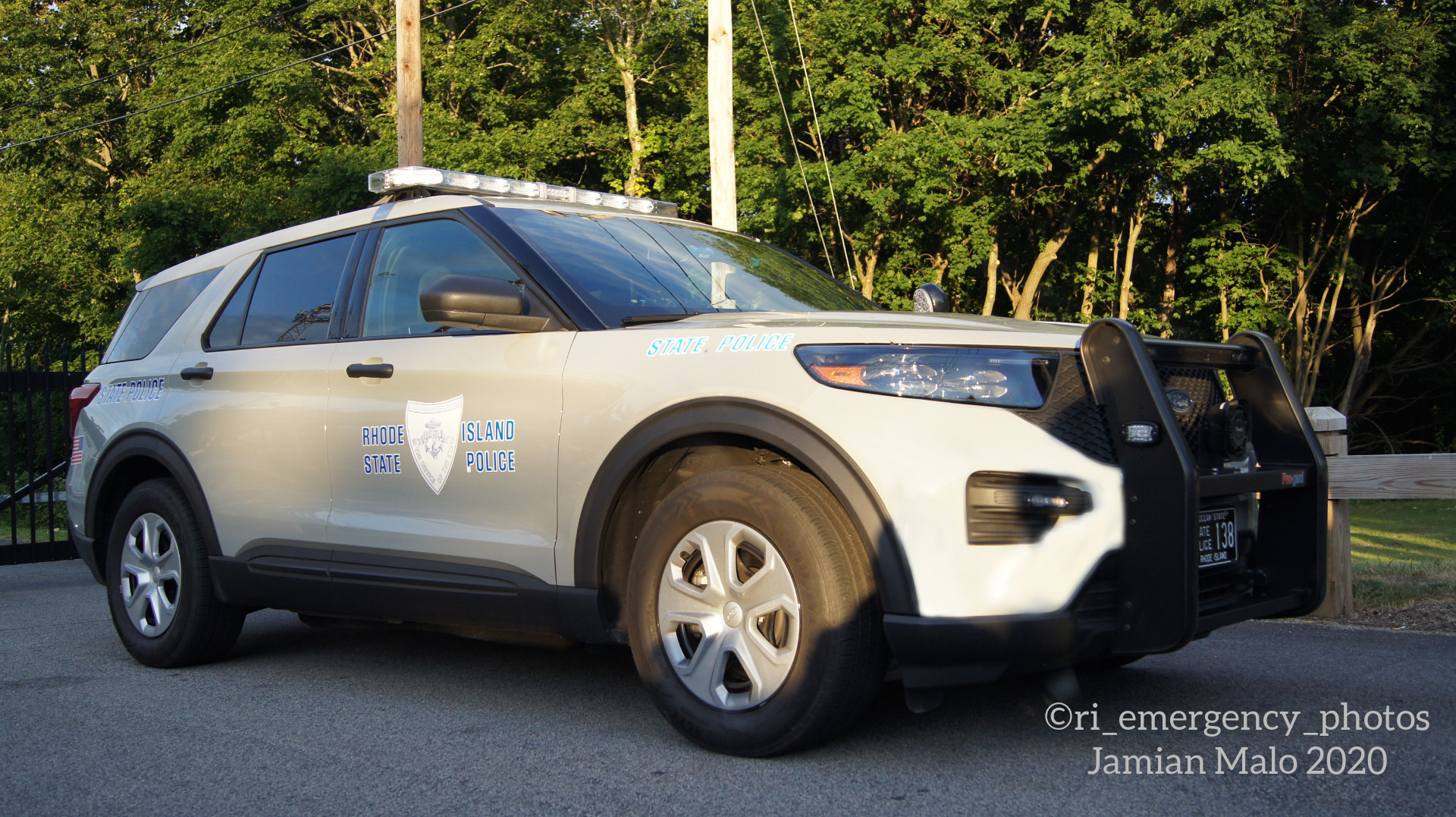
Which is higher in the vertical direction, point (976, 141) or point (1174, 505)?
point (976, 141)

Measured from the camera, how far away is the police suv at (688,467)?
3.07m

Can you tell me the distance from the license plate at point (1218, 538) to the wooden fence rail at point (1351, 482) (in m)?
2.09

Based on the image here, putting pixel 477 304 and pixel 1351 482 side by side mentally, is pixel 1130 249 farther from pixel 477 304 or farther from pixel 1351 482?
pixel 477 304

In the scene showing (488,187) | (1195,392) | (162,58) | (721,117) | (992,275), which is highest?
(162,58)

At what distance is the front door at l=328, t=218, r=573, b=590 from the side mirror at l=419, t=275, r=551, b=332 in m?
0.08

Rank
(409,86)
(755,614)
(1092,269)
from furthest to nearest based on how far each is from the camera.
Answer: (1092,269) < (409,86) < (755,614)

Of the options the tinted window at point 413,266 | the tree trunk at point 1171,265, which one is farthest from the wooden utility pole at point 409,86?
the tree trunk at point 1171,265

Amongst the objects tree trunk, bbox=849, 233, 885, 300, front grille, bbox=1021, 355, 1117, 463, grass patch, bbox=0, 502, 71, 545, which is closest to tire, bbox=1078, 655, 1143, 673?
front grille, bbox=1021, 355, 1117, 463

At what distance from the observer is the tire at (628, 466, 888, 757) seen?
3.19m

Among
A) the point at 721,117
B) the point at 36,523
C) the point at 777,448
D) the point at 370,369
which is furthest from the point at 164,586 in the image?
the point at 36,523

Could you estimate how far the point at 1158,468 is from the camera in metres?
3.05

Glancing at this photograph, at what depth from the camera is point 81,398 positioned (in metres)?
5.85

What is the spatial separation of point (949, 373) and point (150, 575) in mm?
3888

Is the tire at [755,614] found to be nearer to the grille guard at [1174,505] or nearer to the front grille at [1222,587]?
the grille guard at [1174,505]
